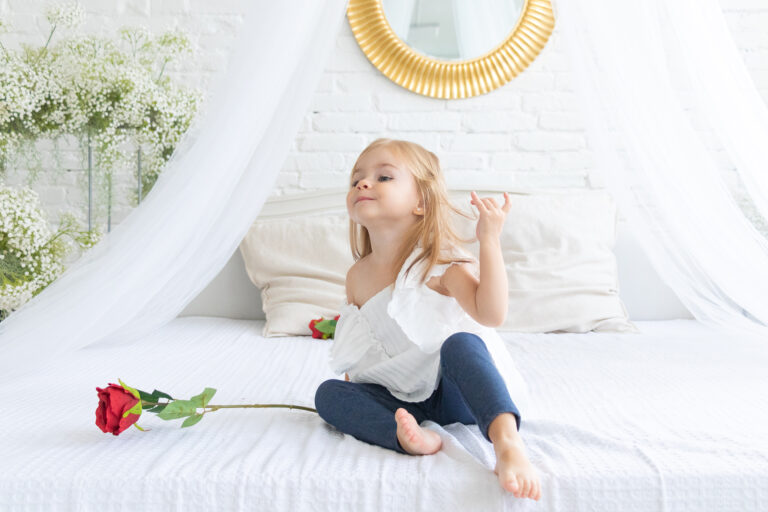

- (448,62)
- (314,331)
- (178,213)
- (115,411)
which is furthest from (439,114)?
(115,411)

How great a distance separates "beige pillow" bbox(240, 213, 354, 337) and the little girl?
0.73 metres

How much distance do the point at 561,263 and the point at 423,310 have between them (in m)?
1.05

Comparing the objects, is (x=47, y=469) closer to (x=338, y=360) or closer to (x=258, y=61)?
(x=338, y=360)

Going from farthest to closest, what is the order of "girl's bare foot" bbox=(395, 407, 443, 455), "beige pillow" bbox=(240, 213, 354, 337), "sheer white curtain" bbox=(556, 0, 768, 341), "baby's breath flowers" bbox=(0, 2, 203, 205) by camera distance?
1. "beige pillow" bbox=(240, 213, 354, 337)
2. "baby's breath flowers" bbox=(0, 2, 203, 205)
3. "sheer white curtain" bbox=(556, 0, 768, 341)
4. "girl's bare foot" bbox=(395, 407, 443, 455)

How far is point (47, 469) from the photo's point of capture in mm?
943

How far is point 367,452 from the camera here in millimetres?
1019

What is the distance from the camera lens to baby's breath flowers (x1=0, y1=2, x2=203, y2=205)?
1981 mm

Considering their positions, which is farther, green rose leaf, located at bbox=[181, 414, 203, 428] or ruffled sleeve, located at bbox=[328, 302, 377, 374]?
ruffled sleeve, located at bbox=[328, 302, 377, 374]

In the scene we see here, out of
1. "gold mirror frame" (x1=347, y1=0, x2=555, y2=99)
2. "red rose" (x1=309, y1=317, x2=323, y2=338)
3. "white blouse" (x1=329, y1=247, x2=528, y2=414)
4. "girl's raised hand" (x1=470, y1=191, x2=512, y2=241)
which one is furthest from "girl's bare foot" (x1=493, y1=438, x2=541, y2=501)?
"gold mirror frame" (x1=347, y1=0, x2=555, y2=99)

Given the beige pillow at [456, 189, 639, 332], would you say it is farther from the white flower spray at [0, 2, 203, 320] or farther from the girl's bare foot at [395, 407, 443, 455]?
the girl's bare foot at [395, 407, 443, 455]

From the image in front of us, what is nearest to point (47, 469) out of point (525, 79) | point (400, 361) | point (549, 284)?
point (400, 361)

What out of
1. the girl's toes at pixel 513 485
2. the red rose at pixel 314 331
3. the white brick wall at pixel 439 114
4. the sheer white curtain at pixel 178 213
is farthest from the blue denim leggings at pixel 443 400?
the white brick wall at pixel 439 114

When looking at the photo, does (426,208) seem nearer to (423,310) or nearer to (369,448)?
(423,310)

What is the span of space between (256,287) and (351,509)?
4.96 ft
